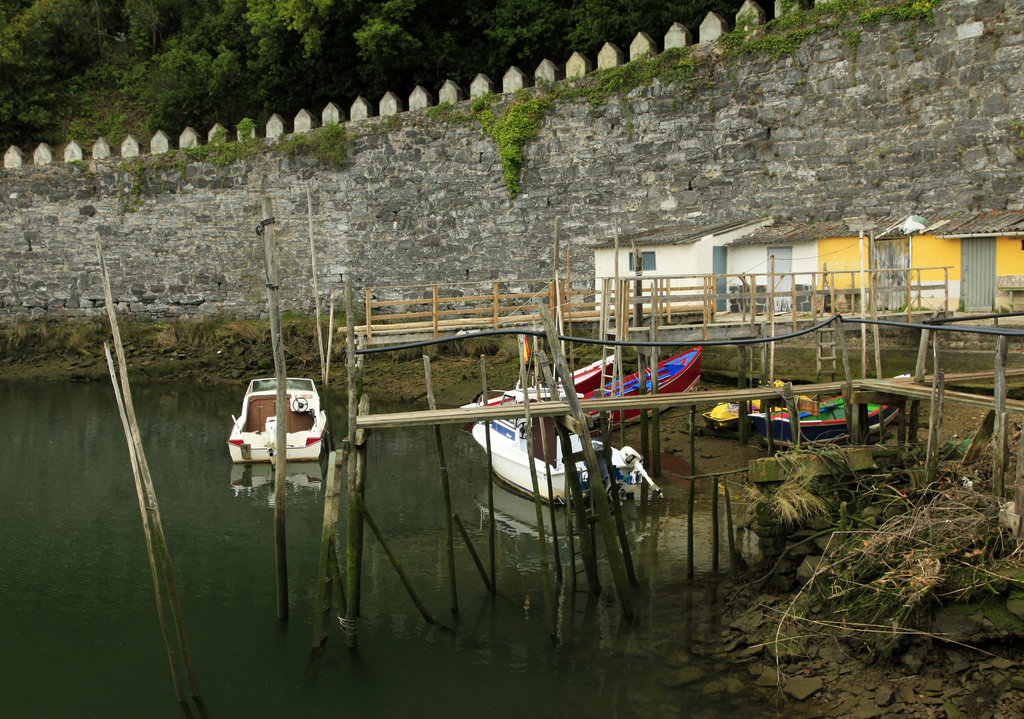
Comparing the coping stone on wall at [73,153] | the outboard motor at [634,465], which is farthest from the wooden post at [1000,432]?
the coping stone on wall at [73,153]

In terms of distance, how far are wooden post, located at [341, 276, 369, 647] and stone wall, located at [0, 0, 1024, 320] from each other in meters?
7.61

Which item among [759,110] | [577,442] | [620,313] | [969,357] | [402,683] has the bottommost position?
[402,683]

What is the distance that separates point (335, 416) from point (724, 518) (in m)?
10.4

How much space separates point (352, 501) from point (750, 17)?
1427cm

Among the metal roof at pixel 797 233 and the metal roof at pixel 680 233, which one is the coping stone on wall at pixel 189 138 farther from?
the metal roof at pixel 797 233

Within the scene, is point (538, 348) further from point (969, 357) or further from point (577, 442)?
point (969, 357)

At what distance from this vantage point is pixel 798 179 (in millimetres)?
18219

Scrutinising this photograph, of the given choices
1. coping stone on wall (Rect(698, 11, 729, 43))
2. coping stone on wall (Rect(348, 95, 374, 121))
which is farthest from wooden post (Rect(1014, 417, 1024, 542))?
coping stone on wall (Rect(348, 95, 374, 121))

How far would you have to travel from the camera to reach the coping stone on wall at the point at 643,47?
65.4 ft

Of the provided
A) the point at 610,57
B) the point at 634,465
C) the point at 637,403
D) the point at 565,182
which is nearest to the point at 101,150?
the point at 565,182

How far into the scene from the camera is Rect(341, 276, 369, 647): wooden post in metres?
8.61

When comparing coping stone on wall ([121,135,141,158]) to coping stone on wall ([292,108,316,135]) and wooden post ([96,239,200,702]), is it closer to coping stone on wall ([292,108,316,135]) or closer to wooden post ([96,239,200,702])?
coping stone on wall ([292,108,316,135])

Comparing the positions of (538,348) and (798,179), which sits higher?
(798,179)

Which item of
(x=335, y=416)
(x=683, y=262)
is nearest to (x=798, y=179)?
(x=683, y=262)
